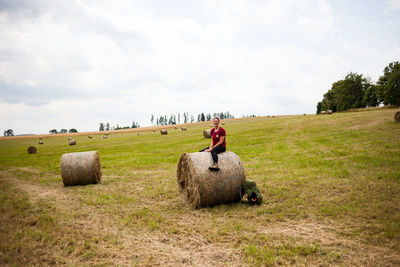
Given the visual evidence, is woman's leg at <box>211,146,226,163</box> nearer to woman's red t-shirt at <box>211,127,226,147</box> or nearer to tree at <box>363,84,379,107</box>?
woman's red t-shirt at <box>211,127,226,147</box>

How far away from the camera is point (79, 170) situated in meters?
12.0

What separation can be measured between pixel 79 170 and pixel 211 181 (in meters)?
8.01

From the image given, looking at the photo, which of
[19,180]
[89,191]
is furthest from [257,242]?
[19,180]

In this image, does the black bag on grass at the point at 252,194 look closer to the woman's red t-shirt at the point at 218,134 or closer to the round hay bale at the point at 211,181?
the round hay bale at the point at 211,181

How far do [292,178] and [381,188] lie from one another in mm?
3333

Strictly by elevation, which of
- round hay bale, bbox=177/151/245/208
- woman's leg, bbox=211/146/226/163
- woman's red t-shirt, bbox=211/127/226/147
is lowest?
round hay bale, bbox=177/151/245/208

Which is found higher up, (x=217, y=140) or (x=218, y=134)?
(x=218, y=134)

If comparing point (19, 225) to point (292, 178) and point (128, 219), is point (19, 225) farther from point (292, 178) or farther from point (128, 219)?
point (292, 178)

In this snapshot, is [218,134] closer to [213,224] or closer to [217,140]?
[217,140]

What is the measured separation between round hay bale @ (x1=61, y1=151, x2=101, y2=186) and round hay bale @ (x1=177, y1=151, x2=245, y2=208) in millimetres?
6203

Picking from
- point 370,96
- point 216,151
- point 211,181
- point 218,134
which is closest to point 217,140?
point 218,134

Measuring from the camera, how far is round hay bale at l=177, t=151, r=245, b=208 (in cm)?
791

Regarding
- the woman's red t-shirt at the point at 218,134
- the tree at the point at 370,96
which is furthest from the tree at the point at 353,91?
the woman's red t-shirt at the point at 218,134

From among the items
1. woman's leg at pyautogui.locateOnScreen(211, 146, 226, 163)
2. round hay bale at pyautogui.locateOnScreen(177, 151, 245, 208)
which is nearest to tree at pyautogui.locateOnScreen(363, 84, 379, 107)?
woman's leg at pyautogui.locateOnScreen(211, 146, 226, 163)
